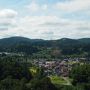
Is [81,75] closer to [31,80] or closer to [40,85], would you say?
[31,80]

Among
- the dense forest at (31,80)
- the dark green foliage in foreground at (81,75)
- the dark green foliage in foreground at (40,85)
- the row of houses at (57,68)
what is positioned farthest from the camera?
Answer: the row of houses at (57,68)

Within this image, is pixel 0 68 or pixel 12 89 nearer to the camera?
pixel 12 89

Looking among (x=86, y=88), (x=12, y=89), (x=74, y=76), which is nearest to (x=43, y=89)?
(x=12, y=89)

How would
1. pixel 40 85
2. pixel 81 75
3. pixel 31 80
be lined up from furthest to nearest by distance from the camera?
pixel 81 75 → pixel 31 80 → pixel 40 85

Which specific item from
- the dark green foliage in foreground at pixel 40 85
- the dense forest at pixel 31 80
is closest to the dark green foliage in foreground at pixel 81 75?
the dense forest at pixel 31 80

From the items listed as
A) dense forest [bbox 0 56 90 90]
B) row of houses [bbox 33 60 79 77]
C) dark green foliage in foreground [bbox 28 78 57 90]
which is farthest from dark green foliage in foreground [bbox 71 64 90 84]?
dark green foliage in foreground [bbox 28 78 57 90]

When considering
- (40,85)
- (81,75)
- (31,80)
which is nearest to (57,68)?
(81,75)

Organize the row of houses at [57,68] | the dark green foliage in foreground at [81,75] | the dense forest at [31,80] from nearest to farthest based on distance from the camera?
1. the dense forest at [31,80]
2. the dark green foliage in foreground at [81,75]
3. the row of houses at [57,68]

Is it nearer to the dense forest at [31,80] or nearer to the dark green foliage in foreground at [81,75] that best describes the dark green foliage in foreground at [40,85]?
the dense forest at [31,80]

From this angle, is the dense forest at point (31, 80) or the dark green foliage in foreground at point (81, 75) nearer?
the dense forest at point (31, 80)

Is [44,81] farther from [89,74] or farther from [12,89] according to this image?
[89,74]

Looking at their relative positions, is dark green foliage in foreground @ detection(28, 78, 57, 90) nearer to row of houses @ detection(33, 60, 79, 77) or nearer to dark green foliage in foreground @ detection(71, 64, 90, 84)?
dark green foliage in foreground @ detection(71, 64, 90, 84)
